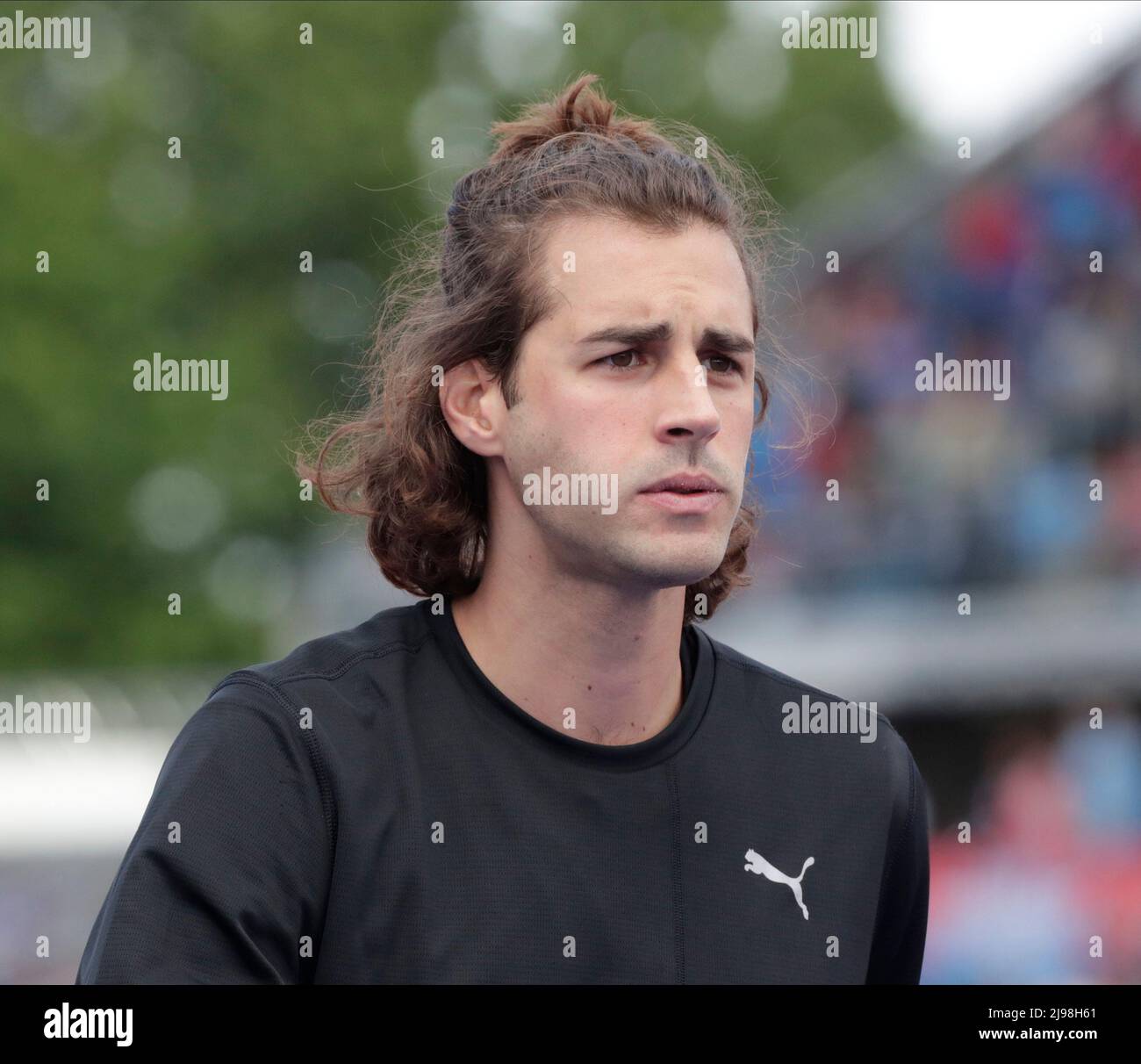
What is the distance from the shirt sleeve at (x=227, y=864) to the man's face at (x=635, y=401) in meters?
0.72

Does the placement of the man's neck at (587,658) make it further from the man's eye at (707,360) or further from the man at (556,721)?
the man's eye at (707,360)

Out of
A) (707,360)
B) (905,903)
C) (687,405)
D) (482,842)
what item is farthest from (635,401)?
(905,903)

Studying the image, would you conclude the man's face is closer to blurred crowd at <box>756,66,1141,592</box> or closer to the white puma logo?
the white puma logo

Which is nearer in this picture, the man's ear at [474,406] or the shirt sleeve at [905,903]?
the shirt sleeve at [905,903]

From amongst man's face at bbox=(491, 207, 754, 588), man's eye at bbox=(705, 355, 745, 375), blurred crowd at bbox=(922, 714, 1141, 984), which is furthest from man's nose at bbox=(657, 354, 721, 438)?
blurred crowd at bbox=(922, 714, 1141, 984)

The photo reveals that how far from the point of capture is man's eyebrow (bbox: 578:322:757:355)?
3.42m

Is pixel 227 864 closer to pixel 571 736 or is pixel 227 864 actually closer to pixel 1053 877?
pixel 571 736

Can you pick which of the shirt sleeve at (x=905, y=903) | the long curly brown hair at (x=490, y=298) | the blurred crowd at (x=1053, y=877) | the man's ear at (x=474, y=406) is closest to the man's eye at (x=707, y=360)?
the long curly brown hair at (x=490, y=298)

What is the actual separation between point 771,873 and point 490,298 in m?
1.34

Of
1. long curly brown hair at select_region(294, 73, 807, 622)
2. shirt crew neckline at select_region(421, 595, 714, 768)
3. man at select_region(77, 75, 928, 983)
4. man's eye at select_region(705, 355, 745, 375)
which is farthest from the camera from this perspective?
long curly brown hair at select_region(294, 73, 807, 622)

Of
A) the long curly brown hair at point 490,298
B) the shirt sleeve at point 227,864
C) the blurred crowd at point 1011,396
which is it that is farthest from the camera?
the blurred crowd at point 1011,396

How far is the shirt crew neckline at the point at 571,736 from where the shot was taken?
3.32m

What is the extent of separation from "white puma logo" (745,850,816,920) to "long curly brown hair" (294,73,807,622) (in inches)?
30.2

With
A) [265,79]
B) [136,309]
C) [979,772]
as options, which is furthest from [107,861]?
[265,79]
